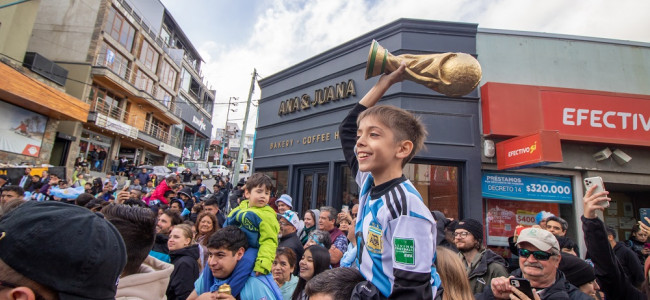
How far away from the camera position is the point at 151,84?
30.7m

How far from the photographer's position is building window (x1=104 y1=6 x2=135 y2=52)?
2423cm

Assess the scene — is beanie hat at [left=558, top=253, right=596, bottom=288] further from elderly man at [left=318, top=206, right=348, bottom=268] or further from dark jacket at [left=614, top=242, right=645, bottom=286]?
elderly man at [left=318, top=206, right=348, bottom=268]

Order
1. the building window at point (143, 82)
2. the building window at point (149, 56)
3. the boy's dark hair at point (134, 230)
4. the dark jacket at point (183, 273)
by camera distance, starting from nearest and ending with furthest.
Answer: the boy's dark hair at point (134, 230) < the dark jacket at point (183, 273) < the building window at point (143, 82) < the building window at point (149, 56)

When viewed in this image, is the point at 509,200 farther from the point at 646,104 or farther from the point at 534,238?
the point at 534,238

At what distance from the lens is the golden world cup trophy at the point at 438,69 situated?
1971 millimetres

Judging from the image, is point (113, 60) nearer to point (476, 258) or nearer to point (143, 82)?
point (143, 82)

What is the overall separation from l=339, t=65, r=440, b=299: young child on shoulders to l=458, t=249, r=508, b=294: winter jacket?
2295 mm

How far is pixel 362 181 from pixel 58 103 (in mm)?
22340

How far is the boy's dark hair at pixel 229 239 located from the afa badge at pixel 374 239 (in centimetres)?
174

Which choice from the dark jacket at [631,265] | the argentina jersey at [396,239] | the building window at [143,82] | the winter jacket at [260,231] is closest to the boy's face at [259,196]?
the winter jacket at [260,231]

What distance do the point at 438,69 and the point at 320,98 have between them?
8772 millimetres

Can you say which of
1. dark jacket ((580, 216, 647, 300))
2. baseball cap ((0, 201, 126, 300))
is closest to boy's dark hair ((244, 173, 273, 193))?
baseball cap ((0, 201, 126, 300))

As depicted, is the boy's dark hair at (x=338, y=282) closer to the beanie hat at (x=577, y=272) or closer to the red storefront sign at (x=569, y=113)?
the beanie hat at (x=577, y=272)

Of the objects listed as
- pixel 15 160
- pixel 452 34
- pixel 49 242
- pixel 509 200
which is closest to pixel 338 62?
pixel 452 34
